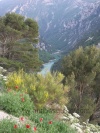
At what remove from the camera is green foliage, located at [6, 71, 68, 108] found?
10621 millimetres

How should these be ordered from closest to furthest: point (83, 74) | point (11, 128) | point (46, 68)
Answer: point (11, 128) → point (46, 68) → point (83, 74)

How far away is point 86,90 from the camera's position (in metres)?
21.1

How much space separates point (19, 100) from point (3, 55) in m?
20.9

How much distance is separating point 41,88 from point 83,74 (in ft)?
30.7

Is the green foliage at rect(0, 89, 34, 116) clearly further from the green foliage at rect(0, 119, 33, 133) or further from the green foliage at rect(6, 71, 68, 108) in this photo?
the green foliage at rect(0, 119, 33, 133)

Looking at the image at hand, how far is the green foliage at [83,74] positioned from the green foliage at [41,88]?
730 centimetres

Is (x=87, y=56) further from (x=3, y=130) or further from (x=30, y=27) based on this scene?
(x=3, y=130)

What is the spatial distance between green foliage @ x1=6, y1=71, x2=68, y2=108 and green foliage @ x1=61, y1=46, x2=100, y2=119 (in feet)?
23.9

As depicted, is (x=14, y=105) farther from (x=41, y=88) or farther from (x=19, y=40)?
(x=19, y=40)

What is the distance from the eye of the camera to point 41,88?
1091cm

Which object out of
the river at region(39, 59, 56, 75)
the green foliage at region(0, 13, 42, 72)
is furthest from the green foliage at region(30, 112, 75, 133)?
the green foliage at region(0, 13, 42, 72)

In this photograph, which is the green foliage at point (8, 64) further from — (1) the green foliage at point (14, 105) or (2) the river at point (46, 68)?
(1) the green foliage at point (14, 105)

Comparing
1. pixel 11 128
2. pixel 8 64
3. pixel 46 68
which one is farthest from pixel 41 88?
pixel 8 64

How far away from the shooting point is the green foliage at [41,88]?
1062 centimetres
